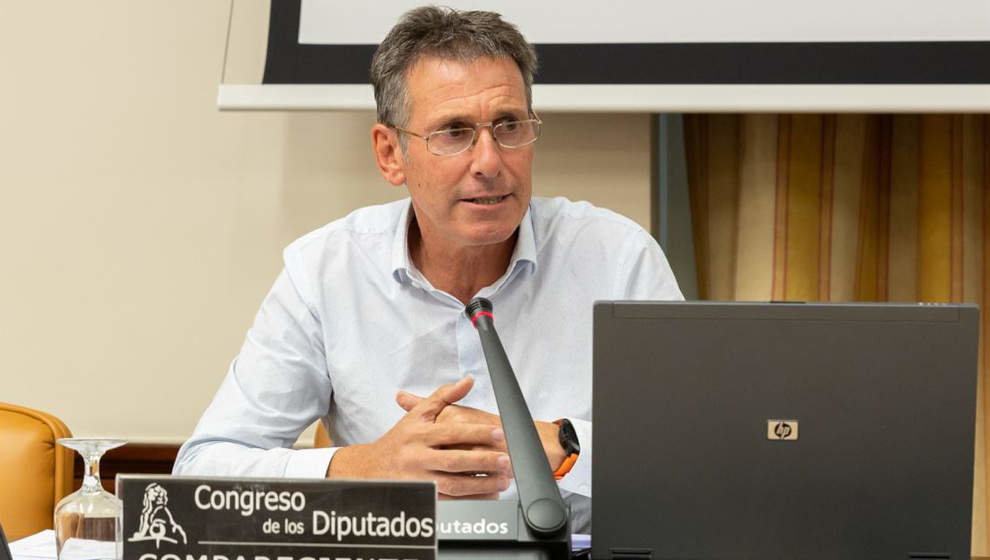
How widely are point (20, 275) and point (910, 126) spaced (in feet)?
6.55

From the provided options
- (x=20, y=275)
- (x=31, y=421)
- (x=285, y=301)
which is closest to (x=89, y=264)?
(x=20, y=275)

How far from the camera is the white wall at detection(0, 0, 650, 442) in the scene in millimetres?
2324

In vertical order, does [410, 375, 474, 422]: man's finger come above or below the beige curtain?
below

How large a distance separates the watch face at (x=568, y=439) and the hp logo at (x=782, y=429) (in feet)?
0.89

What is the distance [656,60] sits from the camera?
2092 millimetres

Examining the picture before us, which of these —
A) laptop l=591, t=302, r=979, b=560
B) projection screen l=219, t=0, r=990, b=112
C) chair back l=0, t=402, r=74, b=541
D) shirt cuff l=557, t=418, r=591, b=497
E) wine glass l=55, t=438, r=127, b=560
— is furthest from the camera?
projection screen l=219, t=0, r=990, b=112

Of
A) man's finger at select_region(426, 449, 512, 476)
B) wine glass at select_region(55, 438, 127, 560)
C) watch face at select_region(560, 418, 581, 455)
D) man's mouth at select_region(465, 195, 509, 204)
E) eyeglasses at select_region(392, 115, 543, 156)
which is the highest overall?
eyeglasses at select_region(392, 115, 543, 156)

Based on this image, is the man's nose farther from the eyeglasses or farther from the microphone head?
the microphone head

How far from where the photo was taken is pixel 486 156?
1441mm

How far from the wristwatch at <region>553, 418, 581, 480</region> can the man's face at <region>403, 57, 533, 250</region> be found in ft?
→ 1.40

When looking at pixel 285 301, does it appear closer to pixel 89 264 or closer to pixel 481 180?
pixel 481 180

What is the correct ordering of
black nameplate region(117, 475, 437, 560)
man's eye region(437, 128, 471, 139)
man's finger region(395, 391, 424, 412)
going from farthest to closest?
1. man's eye region(437, 128, 471, 139)
2. man's finger region(395, 391, 424, 412)
3. black nameplate region(117, 475, 437, 560)

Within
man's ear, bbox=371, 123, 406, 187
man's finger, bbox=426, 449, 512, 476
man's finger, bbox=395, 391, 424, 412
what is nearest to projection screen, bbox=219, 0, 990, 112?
man's ear, bbox=371, 123, 406, 187

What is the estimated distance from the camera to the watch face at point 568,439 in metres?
1.10
